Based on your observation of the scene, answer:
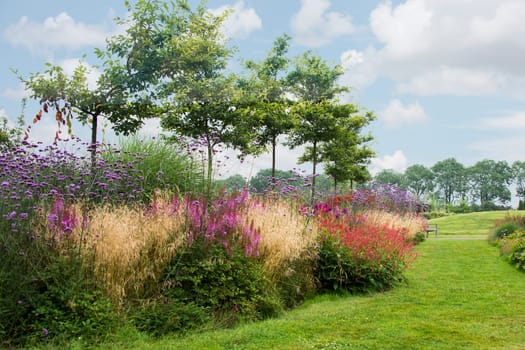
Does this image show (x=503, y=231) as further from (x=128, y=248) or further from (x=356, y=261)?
(x=128, y=248)

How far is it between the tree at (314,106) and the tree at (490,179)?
142ft

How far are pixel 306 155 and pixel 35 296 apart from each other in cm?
2172

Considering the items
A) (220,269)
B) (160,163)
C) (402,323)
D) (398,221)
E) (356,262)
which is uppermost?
(160,163)

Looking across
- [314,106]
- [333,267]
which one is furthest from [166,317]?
[314,106]

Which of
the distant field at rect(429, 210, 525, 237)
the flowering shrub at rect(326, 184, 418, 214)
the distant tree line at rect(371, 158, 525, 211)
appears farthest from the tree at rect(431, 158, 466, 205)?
the flowering shrub at rect(326, 184, 418, 214)

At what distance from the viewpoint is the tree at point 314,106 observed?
2169 cm

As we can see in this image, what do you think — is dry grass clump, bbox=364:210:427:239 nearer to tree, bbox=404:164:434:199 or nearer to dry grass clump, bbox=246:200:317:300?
dry grass clump, bbox=246:200:317:300

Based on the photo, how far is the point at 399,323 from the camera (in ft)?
16.7

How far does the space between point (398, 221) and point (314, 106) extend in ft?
31.4

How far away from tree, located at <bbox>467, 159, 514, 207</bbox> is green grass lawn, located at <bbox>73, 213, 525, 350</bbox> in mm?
61938

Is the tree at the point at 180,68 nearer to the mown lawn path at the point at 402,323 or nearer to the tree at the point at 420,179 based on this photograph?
the mown lawn path at the point at 402,323

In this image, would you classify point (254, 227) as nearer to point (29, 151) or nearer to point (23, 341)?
point (23, 341)

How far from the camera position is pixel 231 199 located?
6258mm

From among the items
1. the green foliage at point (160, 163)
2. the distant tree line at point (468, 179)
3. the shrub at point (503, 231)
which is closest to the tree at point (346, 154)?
the shrub at point (503, 231)
